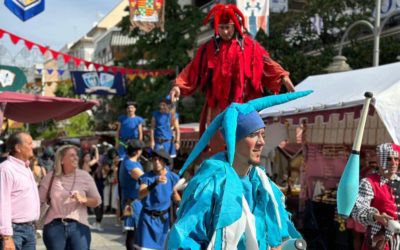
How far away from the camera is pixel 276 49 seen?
17.9 metres

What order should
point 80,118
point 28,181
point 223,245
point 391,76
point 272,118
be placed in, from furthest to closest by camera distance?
point 80,118 → point 272,118 → point 391,76 → point 28,181 → point 223,245

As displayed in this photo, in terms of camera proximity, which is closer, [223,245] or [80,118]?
[223,245]

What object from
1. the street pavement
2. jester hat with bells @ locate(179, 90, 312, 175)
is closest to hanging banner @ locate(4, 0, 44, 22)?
the street pavement

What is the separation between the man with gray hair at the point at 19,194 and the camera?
4.73 m

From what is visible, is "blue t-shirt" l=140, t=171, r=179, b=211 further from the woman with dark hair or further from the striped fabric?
the striped fabric

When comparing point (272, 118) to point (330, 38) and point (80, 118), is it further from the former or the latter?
point (80, 118)

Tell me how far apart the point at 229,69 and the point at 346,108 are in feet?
7.21

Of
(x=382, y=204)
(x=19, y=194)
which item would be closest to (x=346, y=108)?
(x=382, y=204)

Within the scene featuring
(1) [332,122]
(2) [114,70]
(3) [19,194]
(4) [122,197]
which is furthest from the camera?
(2) [114,70]

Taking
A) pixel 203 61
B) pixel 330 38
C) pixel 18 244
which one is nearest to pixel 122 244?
pixel 18 244

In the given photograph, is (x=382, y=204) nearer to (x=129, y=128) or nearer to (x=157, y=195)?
(x=157, y=195)

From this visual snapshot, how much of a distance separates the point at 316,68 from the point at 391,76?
10.8 m

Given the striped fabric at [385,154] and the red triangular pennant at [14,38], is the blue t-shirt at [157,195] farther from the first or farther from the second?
the red triangular pennant at [14,38]

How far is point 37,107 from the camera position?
6219 millimetres
